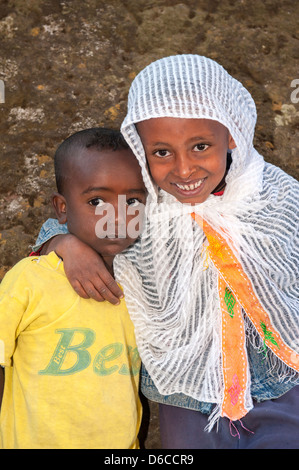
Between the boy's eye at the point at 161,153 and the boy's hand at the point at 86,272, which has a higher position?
the boy's eye at the point at 161,153

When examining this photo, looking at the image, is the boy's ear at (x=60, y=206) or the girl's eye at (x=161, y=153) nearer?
the girl's eye at (x=161, y=153)

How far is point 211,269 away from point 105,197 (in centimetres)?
38

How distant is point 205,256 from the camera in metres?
1.66

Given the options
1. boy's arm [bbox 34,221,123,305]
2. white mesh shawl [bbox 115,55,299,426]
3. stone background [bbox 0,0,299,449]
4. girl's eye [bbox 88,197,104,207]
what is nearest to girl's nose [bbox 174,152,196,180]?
white mesh shawl [bbox 115,55,299,426]

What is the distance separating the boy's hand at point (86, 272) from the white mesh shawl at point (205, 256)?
92 mm

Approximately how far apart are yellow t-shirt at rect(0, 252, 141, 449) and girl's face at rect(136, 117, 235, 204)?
403 mm

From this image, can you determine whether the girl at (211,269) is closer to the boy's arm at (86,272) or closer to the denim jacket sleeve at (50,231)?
the boy's arm at (86,272)

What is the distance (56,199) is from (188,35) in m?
1.47

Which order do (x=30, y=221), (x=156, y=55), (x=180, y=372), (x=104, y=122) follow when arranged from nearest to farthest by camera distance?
(x=180, y=372) < (x=30, y=221) < (x=104, y=122) < (x=156, y=55)

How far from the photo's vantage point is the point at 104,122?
2496 mm

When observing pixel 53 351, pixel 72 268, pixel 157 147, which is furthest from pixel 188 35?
pixel 53 351

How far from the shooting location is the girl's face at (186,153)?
1.51 metres

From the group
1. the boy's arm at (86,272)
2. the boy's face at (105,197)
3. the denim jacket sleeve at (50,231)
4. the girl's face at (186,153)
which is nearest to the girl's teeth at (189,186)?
the girl's face at (186,153)

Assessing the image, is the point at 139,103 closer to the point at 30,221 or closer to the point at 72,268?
the point at 72,268
